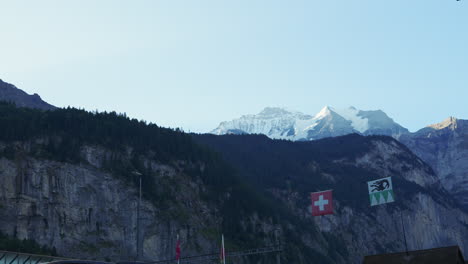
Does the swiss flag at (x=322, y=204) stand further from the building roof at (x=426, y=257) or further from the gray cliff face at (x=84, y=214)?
the gray cliff face at (x=84, y=214)

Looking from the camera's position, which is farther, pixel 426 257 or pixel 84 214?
pixel 84 214

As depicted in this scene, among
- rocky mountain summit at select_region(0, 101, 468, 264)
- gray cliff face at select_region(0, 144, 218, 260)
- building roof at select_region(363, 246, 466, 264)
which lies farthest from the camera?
rocky mountain summit at select_region(0, 101, 468, 264)

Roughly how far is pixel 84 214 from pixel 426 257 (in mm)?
95283

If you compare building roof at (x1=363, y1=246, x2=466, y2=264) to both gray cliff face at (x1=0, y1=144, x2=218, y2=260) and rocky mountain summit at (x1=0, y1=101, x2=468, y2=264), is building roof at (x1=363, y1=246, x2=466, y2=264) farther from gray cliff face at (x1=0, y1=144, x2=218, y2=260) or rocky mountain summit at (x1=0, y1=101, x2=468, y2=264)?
gray cliff face at (x1=0, y1=144, x2=218, y2=260)

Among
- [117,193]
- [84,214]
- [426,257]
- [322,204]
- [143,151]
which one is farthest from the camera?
[143,151]

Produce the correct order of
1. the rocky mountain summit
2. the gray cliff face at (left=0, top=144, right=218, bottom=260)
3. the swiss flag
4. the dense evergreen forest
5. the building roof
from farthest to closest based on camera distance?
the dense evergreen forest
the rocky mountain summit
the gray cliff face at (left=0, top=144, right=218, bottom=260)
the swiss flag
the building roof

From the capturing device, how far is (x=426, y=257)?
155 feet

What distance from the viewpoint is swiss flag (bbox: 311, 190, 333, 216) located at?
92.1 meters

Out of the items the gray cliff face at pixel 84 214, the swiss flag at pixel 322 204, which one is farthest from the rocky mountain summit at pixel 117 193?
the swiss flag at pixel 322 204

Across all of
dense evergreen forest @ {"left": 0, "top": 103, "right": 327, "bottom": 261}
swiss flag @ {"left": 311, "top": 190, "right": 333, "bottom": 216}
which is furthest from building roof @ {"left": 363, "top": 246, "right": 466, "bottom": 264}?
dense evergreen forest @ {"left": 0, "top": 103, "right": 327, "bottom": 261}

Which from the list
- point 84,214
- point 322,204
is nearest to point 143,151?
point 84,214

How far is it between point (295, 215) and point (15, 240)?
105 meters

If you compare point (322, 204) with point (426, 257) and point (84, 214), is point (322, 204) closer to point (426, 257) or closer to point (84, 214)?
point (426, 257)

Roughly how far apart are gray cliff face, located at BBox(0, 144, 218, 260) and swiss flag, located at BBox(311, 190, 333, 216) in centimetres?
4842
